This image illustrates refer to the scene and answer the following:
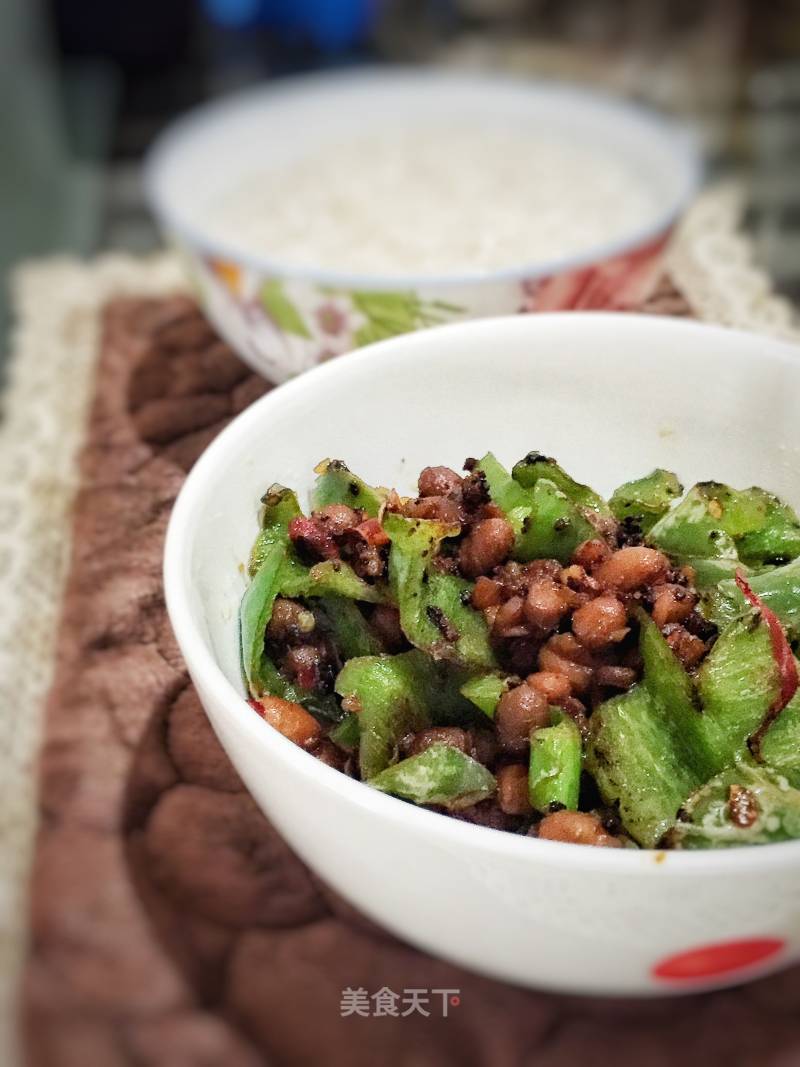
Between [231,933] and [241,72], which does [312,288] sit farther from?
[241,72]

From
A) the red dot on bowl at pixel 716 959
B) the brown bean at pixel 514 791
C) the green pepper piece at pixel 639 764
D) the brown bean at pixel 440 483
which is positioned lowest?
the red dot on bowl at pixel 716 959

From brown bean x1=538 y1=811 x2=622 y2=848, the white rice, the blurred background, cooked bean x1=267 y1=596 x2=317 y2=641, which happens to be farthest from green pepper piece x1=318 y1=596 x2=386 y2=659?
the blurred background

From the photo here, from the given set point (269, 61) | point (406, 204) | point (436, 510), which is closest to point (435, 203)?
point (406, 204)

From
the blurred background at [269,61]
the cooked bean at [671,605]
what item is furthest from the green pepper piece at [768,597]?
the blurred background at [269,61]

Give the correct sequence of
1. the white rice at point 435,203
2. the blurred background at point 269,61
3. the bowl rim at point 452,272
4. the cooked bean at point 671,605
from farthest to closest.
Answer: the blurred background at point 269,61 → the white rice at point 435,203 → the bowl rim at point 452,272 → the cooked bean at point 671,605

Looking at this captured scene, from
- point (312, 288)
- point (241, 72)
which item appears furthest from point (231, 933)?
point (241, 72)

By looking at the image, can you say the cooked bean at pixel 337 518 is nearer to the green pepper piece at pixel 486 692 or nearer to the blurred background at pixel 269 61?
the green pepper piece at pixel 486 692

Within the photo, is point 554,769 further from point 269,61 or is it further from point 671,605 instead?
point 269,61
